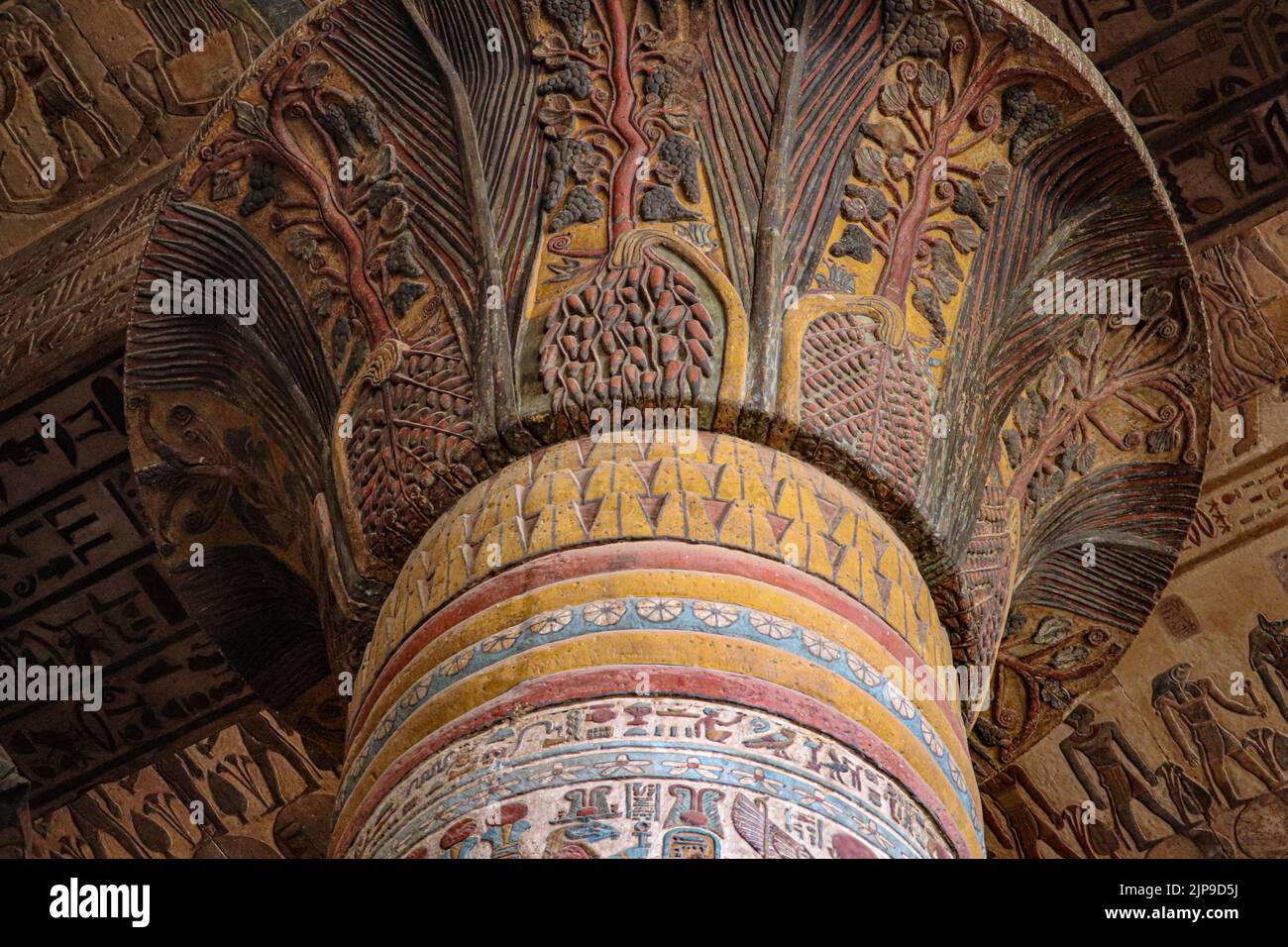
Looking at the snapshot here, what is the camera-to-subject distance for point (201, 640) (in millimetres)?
6164

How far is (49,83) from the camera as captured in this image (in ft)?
20.3

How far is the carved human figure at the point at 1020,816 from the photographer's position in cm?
593

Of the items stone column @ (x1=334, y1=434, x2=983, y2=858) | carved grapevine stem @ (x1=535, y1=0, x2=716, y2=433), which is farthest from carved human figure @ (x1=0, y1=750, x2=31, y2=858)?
carved grapevine stem @ (x1=535, y1=0, x2=716, y2=433)

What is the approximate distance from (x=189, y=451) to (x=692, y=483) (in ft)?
4.38

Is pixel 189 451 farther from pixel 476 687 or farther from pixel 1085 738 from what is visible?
pixel 1085 738

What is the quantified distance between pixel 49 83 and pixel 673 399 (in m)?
2.92

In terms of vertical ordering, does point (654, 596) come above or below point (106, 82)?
below

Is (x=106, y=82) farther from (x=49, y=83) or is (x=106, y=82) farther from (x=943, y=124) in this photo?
(x=943, y=124)

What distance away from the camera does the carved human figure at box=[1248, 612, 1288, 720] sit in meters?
5.84

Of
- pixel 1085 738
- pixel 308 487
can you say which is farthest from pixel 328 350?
pixel 1085 738

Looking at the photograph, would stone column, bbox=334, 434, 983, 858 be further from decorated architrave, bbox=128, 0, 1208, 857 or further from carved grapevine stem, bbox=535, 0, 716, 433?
carved grapevine stem, bbox=535, 0, 716, 433

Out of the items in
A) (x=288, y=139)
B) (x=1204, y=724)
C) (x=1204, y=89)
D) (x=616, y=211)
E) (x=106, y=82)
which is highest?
(x=106, y=82)

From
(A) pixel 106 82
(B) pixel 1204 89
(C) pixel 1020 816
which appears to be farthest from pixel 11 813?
(B) pixel 1204 89

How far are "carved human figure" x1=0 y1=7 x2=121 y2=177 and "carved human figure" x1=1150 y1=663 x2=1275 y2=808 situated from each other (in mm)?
3126
